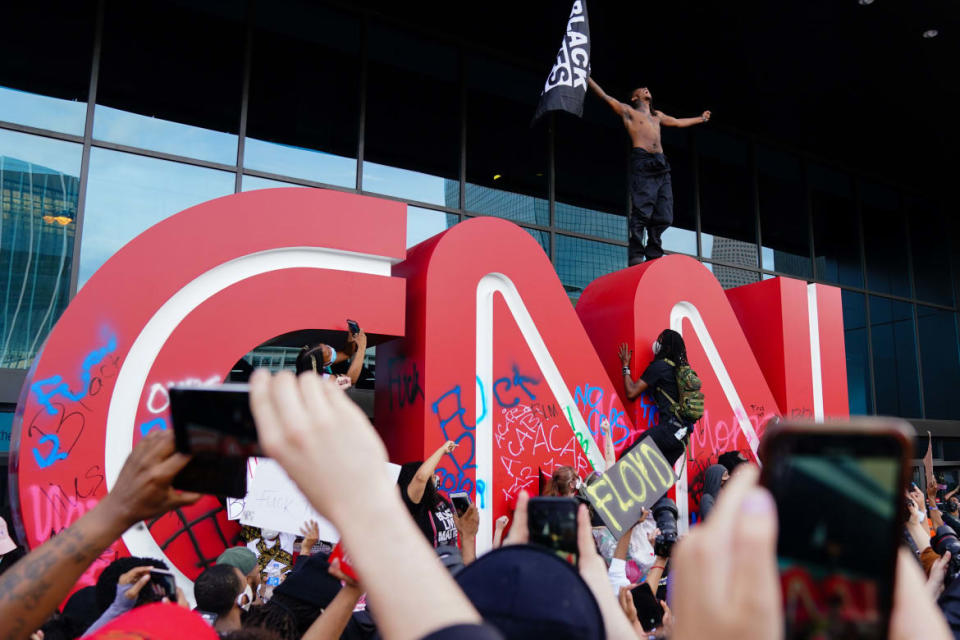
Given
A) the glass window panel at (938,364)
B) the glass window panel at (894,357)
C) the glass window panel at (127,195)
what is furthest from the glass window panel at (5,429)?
the glass window panel at (938,364)

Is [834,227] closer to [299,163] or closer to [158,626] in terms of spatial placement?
[299,163]

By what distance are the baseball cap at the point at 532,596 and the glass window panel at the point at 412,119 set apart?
7280 millimetres

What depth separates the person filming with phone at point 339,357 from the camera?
191 inches

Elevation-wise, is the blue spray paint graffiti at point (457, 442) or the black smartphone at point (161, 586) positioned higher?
the blue spray paint graffiti at point (457, 442)

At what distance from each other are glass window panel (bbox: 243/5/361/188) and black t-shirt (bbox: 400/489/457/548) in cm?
436

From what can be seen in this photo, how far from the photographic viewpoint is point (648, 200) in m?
8.15

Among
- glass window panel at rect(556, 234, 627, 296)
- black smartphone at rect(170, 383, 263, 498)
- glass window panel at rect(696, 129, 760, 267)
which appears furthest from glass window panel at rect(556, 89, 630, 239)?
black smartphone at rect(170, 383, 263, 498)

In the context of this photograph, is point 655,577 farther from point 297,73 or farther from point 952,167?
point 952,167

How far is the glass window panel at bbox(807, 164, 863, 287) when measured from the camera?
12219 millimetres

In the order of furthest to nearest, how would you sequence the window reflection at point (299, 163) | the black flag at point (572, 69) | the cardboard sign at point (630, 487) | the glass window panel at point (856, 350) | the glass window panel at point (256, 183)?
the glass window panel at point (856, 350) → the window reflection at point (299, 163) → the glass window panel at point (256, 183) → the black flag at point (572, 69) → the cardboard sign at point (630, 487)

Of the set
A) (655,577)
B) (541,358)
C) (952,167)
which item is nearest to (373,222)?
(541,358)

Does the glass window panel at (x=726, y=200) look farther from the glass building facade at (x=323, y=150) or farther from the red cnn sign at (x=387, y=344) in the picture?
the red cnn sign at (x=387, y=344)

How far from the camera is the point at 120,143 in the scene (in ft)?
22.5

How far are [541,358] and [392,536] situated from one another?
18.5 feet
